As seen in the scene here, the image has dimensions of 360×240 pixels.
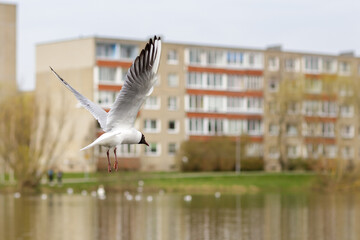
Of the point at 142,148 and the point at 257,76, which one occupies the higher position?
the point at 257,76

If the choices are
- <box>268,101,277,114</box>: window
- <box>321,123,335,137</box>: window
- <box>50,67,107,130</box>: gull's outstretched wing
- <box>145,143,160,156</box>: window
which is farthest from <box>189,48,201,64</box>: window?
<box>50,67,107,130</box>: gull's outstretched wing

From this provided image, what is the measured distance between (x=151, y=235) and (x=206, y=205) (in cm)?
2237

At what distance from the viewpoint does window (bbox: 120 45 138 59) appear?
12500 centimetres

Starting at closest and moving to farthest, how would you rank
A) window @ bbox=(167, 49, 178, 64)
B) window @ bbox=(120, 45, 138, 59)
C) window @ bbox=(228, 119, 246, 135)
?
window @ bbox=(120, 45, 138, 59), window @ bbox=(167, 49, 178, 64), window @ bbox=(228, 119, 246, 135)

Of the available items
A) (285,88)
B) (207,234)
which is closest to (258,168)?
(285,88)

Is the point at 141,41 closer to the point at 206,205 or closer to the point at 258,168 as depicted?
the point at 258,168

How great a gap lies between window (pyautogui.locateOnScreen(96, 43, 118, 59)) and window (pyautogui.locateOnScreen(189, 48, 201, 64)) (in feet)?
39.1

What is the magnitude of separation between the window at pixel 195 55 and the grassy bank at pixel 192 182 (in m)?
23.1

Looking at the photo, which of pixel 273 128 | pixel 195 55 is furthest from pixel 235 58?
pixel 273 128

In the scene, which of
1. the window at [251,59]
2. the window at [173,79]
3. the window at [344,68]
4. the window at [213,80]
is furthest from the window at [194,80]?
the window at [344,68]

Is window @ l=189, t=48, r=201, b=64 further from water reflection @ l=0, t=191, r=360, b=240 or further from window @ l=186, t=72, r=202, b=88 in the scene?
water reflection @ l=0, t=191, r=360, b=240

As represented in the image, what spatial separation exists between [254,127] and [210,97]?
305 inches

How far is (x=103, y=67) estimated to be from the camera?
4855 inches

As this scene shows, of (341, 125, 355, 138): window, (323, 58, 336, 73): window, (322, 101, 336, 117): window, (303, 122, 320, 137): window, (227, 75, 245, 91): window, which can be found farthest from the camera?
(341, 125, 355, 138): window
